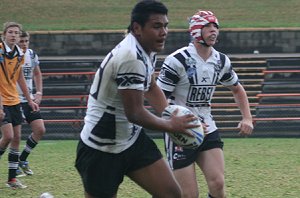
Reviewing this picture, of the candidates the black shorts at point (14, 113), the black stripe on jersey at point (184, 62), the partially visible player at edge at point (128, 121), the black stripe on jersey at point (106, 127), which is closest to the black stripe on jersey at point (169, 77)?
the black stripe on jersey at point (184, 62)

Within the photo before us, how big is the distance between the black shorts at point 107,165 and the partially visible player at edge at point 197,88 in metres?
1.18

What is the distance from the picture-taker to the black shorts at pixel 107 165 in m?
5.78

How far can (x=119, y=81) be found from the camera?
548cm

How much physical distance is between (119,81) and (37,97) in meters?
6.43

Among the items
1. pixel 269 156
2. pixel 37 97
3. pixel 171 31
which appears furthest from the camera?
pixel 171 31

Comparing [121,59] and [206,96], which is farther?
[206,96]

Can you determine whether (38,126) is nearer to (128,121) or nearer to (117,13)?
(128,121)

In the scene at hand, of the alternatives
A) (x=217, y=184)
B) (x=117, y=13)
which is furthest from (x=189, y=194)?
(x=117, y=13)

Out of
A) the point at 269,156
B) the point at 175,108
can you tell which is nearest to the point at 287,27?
the point at 269,156

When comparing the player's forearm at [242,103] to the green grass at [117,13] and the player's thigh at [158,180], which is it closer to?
the player's thigh at [158,180]

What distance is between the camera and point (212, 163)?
7004 mm

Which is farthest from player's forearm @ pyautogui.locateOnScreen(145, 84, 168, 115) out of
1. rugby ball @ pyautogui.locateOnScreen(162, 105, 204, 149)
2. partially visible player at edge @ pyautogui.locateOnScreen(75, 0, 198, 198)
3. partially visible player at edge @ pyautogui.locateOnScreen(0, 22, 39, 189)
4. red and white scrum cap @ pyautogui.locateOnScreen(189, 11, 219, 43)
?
partially visible player at edge @ pyautogui.locateOnScreen(0, 22, 39, 189)

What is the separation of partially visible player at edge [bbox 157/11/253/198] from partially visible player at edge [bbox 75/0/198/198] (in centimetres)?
113

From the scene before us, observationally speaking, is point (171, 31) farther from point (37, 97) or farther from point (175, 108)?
point (175, 108)
